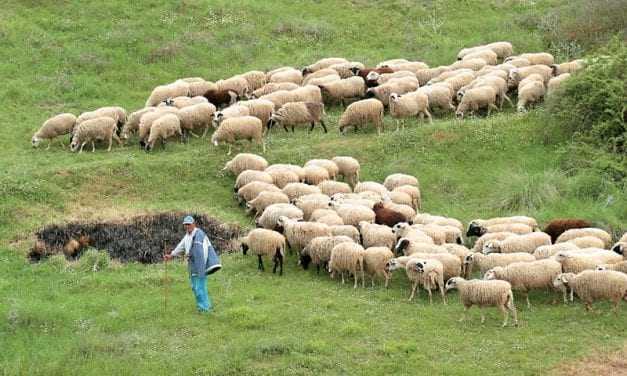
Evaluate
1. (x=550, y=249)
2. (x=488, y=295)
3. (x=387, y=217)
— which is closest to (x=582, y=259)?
(x=550, y=249)

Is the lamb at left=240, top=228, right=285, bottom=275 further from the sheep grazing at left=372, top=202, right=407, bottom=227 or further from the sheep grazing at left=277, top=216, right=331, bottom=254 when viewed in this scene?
the sheep grazing at left=372, top=202, right=407, bottom=227

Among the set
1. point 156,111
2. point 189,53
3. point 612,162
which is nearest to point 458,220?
point 612,162

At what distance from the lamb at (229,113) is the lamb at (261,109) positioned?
7.8 inches

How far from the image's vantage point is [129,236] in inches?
802

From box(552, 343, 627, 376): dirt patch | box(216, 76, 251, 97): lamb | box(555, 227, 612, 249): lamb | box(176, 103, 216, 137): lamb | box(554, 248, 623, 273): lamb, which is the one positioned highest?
box(216, 76, 251, 97): lamb

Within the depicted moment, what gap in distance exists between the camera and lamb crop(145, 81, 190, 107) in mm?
27984

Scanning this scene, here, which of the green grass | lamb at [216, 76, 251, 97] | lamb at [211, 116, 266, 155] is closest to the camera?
the green grass

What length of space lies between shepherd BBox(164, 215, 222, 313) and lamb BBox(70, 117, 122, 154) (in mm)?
9472

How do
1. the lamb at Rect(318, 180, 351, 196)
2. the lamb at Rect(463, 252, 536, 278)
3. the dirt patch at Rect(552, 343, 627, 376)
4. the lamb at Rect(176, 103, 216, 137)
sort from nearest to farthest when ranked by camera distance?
the dirt patch at Rect(552, 343, 627, 376) < the lamb at Rect(463, 252, 536, 278) < the lamb at Rect(318, 180, 351, 196) < the lamb at Rect(176, 103, 216, 137)

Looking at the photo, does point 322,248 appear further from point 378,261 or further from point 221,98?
point 221,98

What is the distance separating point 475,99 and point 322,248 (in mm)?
9807

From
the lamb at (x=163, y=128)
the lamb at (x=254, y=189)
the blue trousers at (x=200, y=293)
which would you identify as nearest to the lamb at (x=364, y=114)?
the lamb at (x=254, y=189)

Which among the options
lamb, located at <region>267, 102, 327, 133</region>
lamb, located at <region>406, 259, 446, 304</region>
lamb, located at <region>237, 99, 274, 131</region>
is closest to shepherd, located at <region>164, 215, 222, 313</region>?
lamb, located at <region>406, 259, 446, 304</region>

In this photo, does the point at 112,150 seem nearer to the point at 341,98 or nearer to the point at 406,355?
the point at 341,98
